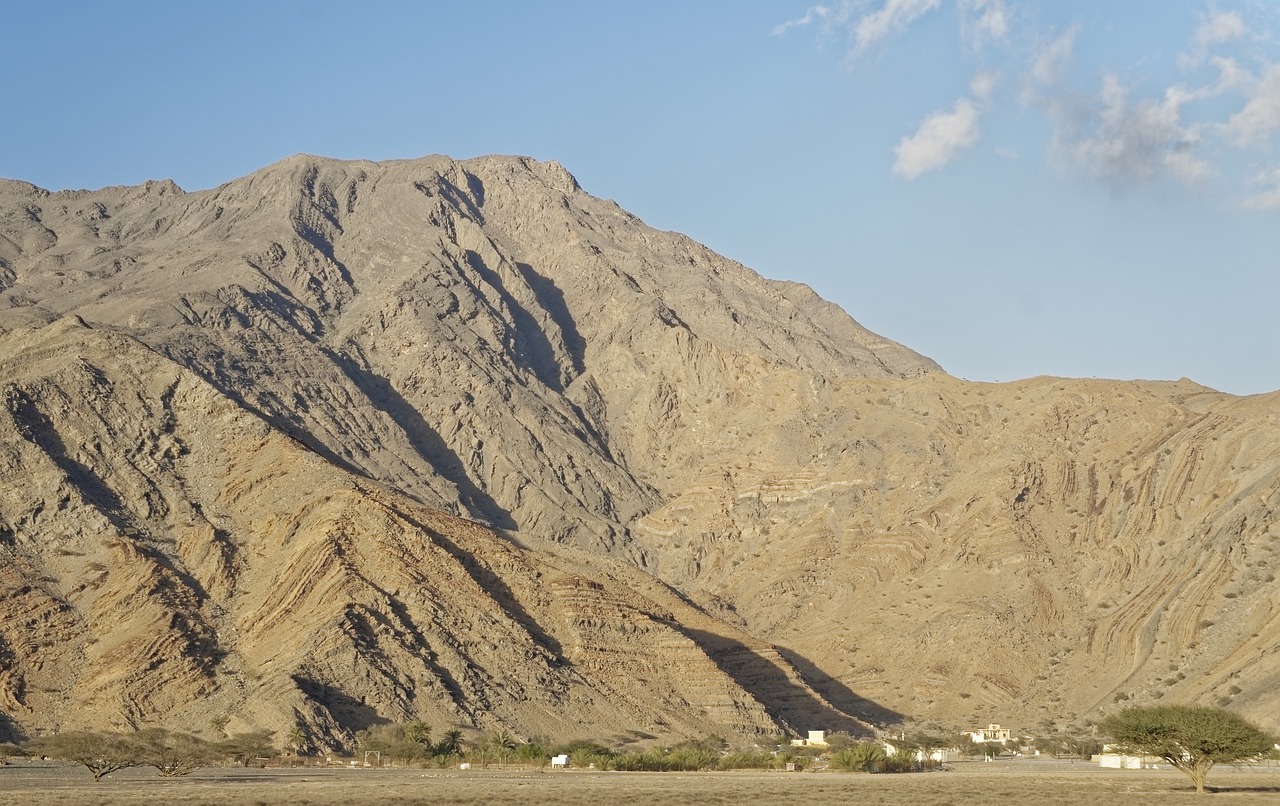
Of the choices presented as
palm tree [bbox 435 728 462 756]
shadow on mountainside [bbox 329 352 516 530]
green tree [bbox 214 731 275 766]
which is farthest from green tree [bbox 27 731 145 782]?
shadow on mountainside [bbox 329 352 516 530]

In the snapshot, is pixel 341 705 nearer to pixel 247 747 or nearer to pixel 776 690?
pixel 247 747

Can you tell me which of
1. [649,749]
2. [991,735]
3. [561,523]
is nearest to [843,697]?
[991,735]

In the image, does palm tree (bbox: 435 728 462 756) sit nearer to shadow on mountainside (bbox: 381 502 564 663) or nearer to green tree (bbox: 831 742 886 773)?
shadow on mountainside (bbox: 381 502 564 663)

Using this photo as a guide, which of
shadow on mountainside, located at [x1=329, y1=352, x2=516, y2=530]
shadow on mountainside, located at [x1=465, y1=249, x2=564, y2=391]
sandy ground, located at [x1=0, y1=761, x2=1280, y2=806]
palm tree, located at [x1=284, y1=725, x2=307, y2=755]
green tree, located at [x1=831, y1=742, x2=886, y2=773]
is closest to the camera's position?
sandy ground, located at [x1=0, y1=761, x2=1280, y2=806]

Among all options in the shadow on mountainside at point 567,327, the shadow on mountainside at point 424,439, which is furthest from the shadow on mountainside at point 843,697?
the shadow on mountainside at point 567,327

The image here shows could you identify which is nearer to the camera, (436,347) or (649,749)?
(649,749)

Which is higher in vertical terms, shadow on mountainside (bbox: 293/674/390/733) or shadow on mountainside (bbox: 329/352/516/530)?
shadow on mountainside (bbox: 329/352/516/530)
